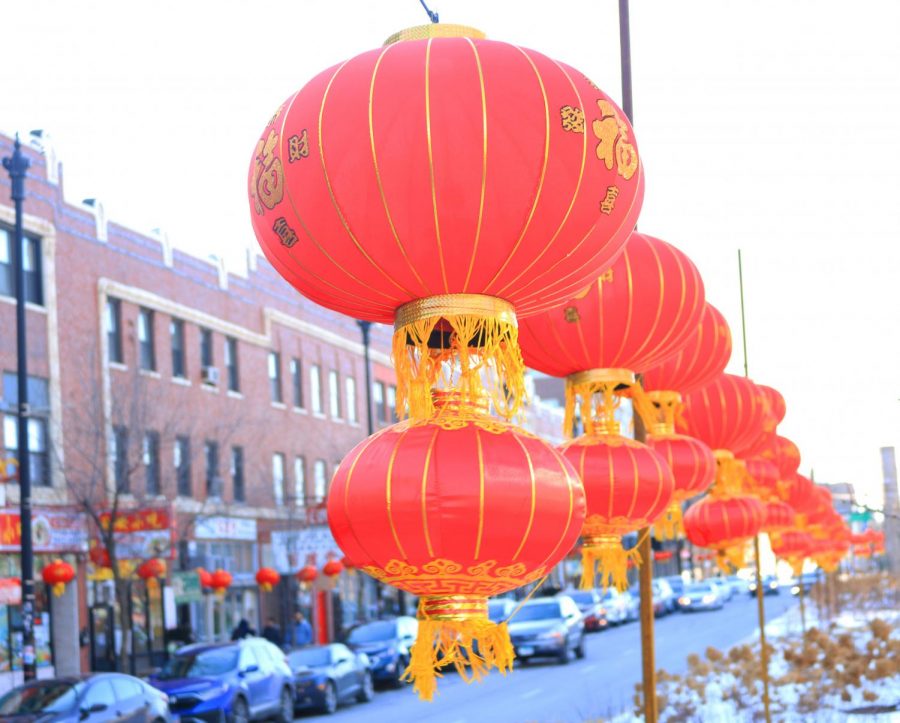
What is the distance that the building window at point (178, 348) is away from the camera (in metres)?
35.8

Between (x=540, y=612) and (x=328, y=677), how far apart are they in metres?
10.0

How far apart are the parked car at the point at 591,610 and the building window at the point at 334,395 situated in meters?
10.3

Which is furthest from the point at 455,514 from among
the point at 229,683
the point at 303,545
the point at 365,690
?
the point at 303,545

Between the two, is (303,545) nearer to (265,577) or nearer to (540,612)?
(265,577)

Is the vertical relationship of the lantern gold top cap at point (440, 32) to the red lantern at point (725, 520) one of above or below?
above

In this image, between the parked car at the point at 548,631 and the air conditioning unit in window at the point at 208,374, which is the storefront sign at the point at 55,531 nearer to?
the air conditioning unit in window at the point at 208,374

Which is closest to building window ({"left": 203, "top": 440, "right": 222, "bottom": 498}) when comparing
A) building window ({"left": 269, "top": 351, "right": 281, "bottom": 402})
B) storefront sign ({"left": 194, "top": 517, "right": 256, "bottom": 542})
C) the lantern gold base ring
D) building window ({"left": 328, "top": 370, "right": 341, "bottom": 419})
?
storefront sign ({"left": 194, "top": 517, "right": 256, "bottom": 542})

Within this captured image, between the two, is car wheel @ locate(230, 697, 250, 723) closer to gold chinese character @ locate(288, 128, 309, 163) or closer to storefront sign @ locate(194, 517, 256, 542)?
storefront sign @ locate(194, 517, 256, 542)

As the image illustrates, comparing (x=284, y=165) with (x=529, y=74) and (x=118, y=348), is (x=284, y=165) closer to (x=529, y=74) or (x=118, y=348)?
(x=529, y=74)

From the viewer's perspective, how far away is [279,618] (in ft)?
135

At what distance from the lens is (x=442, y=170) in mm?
5102

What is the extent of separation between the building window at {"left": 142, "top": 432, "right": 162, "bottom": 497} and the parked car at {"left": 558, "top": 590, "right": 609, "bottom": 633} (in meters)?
19.3

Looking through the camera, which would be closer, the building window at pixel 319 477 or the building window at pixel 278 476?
the building window at pixel 278 476

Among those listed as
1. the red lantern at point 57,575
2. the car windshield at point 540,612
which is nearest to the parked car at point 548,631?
the car windshield at point 540,612
